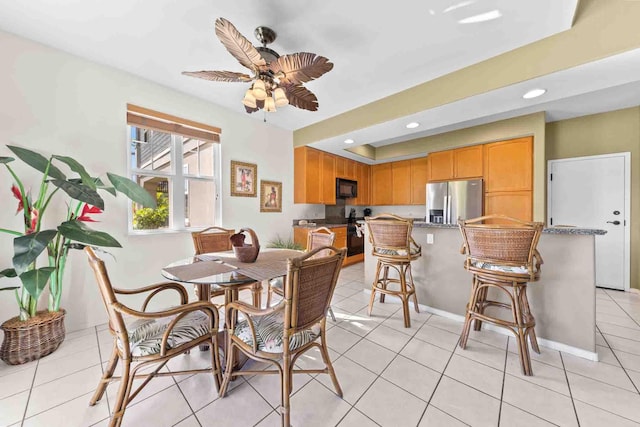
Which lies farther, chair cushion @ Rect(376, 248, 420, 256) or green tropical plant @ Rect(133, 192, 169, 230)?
green tropical plant @ Rect(133, 192, 169, 230)

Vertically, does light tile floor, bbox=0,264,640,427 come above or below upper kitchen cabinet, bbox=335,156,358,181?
below

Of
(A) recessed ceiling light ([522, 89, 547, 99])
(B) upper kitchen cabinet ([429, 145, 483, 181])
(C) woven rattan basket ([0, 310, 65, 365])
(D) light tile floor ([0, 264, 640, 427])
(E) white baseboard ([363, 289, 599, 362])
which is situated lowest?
(D) light tile floor ([0, 264, 640, 427])

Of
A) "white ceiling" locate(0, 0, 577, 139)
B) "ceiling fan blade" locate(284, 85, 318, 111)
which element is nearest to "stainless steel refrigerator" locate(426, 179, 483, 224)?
"white ceiling" locate(0, 0, 577, 139)

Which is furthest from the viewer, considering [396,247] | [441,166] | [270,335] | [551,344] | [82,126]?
[441,166]

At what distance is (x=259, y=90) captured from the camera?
69.8 inches

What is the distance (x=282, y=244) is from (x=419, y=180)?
10.7 ft

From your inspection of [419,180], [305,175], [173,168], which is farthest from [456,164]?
[173,168]

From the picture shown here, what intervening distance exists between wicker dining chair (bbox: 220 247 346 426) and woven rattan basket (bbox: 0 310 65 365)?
5.27ft

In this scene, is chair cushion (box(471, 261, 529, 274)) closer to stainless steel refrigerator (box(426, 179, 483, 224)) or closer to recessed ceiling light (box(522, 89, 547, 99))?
recessed ceiling light (box(522, 89, 547, 99))

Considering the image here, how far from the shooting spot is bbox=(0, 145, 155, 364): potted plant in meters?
1.53

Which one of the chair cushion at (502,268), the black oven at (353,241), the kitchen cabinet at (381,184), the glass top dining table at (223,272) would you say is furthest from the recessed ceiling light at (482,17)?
the kitchen cabinet at (381,184)

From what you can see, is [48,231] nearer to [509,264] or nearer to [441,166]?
[509,264]

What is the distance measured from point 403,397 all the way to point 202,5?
2922 millimetres

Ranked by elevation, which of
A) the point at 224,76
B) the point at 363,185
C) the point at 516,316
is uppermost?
the point at 224,76
